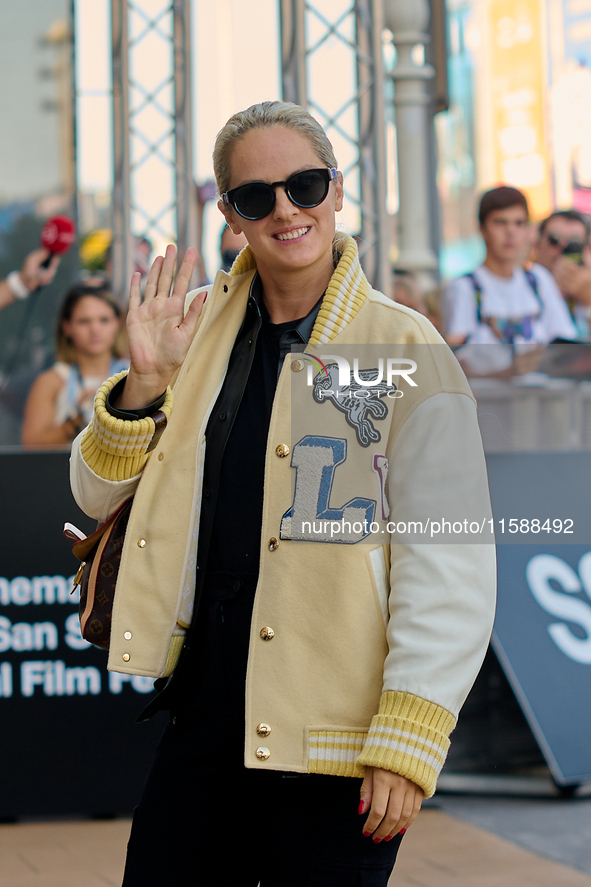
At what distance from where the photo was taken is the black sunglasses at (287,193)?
5.67 ft

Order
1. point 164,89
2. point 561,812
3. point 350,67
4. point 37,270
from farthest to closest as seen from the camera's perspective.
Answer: point 164,89
point 350,67
point 37,270
point 561,812

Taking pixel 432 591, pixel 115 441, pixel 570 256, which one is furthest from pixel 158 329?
pixel 570 256

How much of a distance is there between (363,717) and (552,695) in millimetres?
2335

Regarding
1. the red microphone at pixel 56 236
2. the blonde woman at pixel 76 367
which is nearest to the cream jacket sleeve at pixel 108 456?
the blonde woman at pixel 76 367

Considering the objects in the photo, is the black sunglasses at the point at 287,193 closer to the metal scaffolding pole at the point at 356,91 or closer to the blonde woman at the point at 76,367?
the blonde woman at the point at 76,367

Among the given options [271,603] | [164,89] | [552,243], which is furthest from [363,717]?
[164,89]

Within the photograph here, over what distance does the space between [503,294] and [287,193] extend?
3.75 metres

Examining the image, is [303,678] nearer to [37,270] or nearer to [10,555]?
[10,555]

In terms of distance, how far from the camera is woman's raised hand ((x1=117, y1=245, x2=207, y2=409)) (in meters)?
1.74

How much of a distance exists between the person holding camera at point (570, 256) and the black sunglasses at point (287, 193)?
416cm

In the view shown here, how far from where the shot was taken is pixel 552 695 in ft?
12.2

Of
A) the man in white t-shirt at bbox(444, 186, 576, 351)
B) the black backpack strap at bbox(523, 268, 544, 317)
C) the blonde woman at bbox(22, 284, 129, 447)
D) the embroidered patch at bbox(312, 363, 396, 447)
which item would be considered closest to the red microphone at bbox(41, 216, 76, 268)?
the blonde woman at bbox(22, 284, 129, 447)

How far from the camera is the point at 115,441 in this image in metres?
1.71

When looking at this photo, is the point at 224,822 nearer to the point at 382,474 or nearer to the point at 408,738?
the point at 408,738
